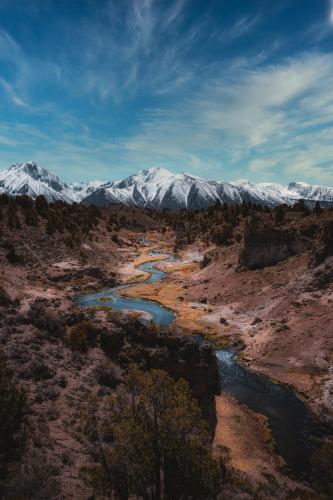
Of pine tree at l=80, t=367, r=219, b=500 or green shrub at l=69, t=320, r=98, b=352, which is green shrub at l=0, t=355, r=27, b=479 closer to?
pine tree at l=80, t=367, r=219, b=500

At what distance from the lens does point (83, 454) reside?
17.5 metres

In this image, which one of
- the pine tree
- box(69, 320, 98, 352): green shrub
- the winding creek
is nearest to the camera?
the pine tree

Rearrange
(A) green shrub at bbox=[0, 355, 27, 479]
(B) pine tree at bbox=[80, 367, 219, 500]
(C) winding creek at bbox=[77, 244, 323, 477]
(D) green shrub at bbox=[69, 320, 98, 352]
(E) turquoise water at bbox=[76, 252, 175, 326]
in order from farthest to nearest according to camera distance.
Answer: (E) turquoise water at bbox=[76, 252, 175, 326] → (D) green shrub at bbox=[69, 320, 98, 352] → (C) winding creek at bbox=[77, 244, 323, 477] → (A) green shrub at bbox=[0, 355, 27, 479] → (B) pine tree at bbox=[80, 367, 219, 500]

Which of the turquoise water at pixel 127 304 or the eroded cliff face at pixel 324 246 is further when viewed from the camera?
the turquoise water at pixel 127 304

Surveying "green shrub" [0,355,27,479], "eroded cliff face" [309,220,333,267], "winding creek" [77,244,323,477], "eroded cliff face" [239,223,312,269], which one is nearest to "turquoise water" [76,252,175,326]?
"winding creek" [77,244,323,477]

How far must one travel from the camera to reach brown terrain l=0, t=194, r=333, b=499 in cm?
1953

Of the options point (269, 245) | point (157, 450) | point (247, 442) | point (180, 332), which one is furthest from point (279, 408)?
point (269, 245)

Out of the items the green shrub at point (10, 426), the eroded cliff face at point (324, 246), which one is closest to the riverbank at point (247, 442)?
the green shrub at point (10, 426)

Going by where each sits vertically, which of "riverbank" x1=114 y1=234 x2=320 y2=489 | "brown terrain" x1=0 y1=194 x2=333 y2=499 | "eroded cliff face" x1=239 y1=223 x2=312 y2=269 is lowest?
"riverbank" x1=114 y1=234 x2=320 y2=489

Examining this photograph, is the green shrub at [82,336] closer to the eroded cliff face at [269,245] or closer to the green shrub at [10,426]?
the green shrub at [10,426]

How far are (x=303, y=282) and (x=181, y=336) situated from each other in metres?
25.9

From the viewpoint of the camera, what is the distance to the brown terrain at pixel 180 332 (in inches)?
769

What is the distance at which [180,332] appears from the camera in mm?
30844

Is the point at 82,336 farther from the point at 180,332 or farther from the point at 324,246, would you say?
the point at 324,246
